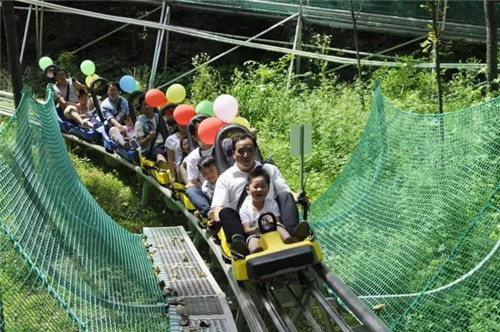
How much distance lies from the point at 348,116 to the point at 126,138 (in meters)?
2.88

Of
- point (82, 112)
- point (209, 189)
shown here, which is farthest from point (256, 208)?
point (82, 112)

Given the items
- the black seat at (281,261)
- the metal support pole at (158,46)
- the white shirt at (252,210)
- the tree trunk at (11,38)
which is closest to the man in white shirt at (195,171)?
the white shirt at (252,210)

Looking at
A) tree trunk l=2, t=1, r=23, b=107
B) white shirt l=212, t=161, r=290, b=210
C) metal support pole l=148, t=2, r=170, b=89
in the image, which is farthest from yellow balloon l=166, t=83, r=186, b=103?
metal support pole l=148, t=2, r=170, b=89

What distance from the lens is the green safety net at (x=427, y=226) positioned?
4195 mm

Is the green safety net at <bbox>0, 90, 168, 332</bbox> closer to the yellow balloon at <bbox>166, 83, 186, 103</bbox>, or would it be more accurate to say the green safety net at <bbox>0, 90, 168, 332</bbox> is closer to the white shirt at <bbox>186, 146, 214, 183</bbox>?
the white shirt at <bbox>186, 146, 214, 183</bbox>

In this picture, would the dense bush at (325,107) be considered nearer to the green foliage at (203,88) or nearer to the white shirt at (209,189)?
the green foliage at (203,88)

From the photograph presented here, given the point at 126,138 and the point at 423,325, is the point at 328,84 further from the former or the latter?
the point at 423,325

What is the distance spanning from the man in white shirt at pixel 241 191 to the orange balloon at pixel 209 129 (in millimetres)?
959

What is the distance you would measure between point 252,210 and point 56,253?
165cm

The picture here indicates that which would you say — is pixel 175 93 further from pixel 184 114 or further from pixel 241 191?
pixel 241 191

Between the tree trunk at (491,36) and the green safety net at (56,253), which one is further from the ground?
the tree trunk at (491,36)

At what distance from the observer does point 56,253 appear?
368 cm

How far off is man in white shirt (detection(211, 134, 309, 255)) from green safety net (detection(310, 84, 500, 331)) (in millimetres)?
651

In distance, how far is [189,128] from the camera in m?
6.80
